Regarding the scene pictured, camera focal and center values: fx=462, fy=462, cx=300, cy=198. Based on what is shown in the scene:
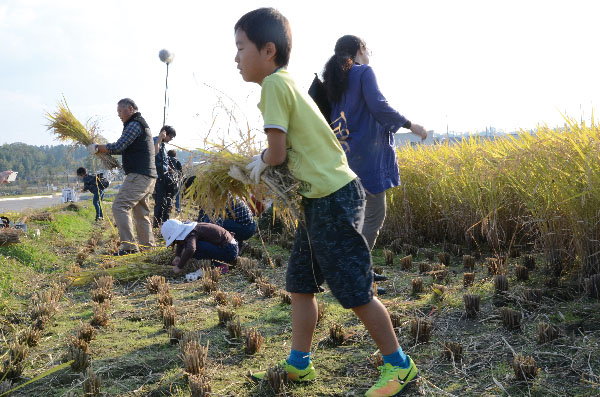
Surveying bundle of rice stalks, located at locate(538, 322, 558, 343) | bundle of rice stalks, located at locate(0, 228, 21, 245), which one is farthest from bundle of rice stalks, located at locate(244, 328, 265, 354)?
bundle of rice stalks, located at locate(0, 228, 21, 245)

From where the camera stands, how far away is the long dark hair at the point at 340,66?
3064 mm

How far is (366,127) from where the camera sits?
315 cm

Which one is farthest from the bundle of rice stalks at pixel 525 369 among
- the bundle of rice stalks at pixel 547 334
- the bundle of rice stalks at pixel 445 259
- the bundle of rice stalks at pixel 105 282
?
the bundle of rice stalks at pixel 105 282

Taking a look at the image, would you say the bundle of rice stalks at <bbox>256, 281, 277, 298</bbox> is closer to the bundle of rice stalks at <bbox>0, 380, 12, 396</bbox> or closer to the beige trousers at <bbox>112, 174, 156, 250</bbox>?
the bundle of rice stalks at <bbox>0, 380, 12, 396</bbox>

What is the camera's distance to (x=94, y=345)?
280 centimetres

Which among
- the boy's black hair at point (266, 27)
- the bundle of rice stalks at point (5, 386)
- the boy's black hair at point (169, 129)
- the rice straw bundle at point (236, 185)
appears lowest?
the bundle of rice stalks at point (5, 386)

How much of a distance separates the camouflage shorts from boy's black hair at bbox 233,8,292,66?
2.12 ft

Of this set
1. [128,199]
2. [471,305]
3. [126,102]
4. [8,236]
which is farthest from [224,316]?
[8,236]

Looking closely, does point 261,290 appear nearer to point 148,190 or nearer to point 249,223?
point 249,223

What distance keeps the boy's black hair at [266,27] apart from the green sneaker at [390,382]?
1383mm

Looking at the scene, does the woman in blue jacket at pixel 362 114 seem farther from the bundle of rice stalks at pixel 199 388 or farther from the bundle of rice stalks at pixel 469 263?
the bundle of rice stalks at pixel 199 388

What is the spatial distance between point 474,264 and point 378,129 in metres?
1.87

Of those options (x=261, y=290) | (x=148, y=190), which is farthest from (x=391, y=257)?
(x=148, y=190)

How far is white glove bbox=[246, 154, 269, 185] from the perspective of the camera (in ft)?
6.41
